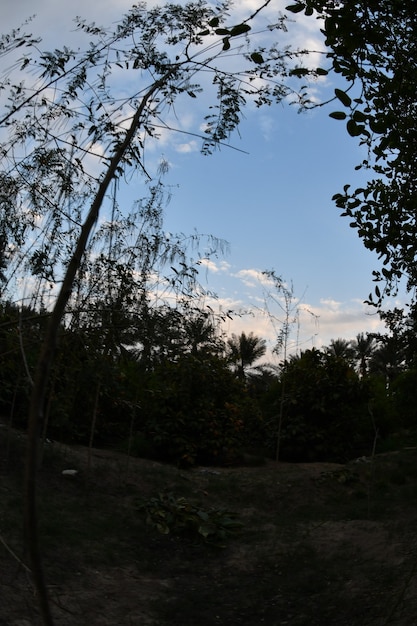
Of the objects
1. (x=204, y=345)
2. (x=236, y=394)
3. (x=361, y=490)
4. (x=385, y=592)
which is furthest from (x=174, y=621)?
(x=236, y=394)

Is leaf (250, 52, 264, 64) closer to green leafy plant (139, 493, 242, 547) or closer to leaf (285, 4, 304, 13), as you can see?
Result: leaf (285, 4, 304, 13)

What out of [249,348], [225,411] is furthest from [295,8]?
[249,348]

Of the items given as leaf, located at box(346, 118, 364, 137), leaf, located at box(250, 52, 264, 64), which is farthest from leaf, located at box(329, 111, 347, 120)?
leaf, located at box(250, 52, 264, 64)

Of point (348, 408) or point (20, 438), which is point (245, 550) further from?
point (348, 408)

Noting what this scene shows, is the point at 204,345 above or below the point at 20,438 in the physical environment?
above

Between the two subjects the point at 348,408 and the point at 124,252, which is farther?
the point at 348,408

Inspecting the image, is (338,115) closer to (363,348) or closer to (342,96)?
(342,96)

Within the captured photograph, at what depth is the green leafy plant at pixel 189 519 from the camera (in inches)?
275

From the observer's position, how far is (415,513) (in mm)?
7590

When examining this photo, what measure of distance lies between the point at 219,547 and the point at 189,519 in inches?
21.6

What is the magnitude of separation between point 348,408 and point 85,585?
6.69 m

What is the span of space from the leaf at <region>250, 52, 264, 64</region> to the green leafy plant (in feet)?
18.4

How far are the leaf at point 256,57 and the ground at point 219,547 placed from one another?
8.31 ft

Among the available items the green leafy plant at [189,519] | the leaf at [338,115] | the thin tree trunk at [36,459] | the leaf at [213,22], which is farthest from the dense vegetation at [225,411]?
the thin tree trunk at [36,459]
